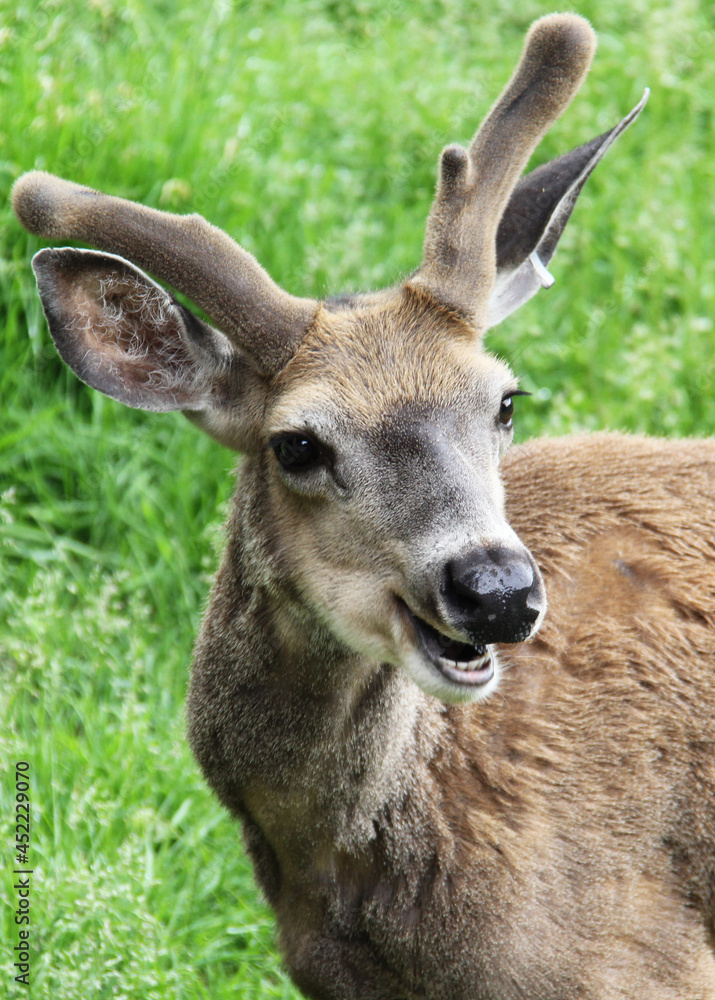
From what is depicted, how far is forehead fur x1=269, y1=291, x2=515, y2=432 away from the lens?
3.67 m

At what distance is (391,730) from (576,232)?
4.63m

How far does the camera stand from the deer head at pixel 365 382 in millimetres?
3439

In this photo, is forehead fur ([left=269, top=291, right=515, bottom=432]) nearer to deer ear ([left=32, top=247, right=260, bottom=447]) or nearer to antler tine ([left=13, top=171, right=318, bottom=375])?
antler tine ([left=13, top=171, right=318, bottom=375])

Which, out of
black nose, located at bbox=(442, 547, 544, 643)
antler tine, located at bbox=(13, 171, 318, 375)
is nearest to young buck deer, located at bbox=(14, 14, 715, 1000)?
antler tine, located at bbox=(13, 171, 318, 375)

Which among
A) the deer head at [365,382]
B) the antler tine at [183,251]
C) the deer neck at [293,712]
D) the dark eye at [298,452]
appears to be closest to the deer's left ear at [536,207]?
the deer head at [365,382]

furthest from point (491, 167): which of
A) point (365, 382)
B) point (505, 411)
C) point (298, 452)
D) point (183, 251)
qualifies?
point (298, 452)

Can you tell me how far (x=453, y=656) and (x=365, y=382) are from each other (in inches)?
30.3

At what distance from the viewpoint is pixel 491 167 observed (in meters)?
4.08

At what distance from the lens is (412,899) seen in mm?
3920

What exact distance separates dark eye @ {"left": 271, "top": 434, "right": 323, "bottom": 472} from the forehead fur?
0.19 ft

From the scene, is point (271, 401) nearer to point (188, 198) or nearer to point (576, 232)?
point (188, 198)

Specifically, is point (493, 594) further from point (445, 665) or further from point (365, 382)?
point (365, 382)

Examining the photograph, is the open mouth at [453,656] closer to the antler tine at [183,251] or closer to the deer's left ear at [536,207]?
the antler tine at [183,251]

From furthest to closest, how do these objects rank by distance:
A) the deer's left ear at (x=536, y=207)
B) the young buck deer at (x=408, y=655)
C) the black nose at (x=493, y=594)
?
the deer's left ear at (x=536, y=207) < the young buck deer at (x=408, y=655) < the black nose at (x=493, y=594)
